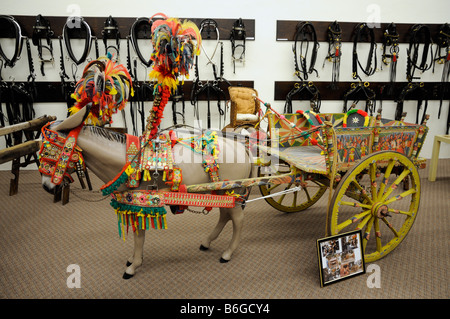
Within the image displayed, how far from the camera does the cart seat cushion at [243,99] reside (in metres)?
4.00

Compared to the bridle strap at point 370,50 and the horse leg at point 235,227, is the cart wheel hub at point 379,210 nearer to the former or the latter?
the horse leg at point 235,227

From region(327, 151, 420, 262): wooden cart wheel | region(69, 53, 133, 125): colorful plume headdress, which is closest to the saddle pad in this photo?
region(327, 151, 420, 262): wooden cart wheel

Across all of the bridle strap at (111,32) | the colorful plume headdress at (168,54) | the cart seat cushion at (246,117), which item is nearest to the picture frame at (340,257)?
the colorful plume headdress at (168,54)

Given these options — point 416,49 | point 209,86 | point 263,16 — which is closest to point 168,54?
point 209,86

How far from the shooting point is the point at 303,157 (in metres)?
2.35

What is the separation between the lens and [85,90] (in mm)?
1638

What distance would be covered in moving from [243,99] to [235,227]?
2226 millimetres

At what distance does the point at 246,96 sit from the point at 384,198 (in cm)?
236

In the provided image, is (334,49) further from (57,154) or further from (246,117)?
(57,154)

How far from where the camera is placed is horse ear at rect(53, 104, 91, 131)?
1644 mm

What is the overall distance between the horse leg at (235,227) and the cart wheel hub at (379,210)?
36.1 inches

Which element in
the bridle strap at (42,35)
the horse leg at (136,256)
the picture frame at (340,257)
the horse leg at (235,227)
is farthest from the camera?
the bridle strap at (42,35)

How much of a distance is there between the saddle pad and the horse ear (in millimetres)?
1238

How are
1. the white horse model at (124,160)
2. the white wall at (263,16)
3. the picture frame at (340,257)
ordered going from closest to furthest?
1. the white horse model at (124,160)
2. the picture frame at (340,257)
3. the white wall at (263,16)
